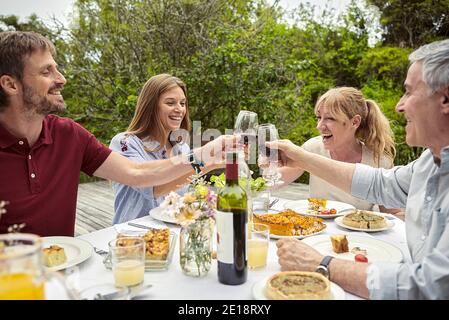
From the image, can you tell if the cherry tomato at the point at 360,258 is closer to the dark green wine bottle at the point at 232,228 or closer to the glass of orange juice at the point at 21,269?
the dark green wine bottle at the point at 232,228

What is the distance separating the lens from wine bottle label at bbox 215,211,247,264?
50.5 inches

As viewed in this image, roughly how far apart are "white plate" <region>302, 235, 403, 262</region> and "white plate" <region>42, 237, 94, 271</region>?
3.21 feet

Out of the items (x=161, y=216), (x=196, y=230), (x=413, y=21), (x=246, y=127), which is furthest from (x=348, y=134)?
(x=413, y=21)

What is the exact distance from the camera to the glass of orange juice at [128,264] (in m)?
1.32

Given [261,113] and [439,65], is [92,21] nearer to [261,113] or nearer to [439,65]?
[261,113]

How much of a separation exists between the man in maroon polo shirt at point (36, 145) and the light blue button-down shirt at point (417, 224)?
0.89 meters

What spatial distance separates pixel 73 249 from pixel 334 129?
7.12 feet

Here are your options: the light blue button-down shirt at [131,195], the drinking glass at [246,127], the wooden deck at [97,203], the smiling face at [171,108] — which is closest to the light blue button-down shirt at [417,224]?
the drinking glass at [246,127]

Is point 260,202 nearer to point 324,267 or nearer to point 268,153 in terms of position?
point 268,153

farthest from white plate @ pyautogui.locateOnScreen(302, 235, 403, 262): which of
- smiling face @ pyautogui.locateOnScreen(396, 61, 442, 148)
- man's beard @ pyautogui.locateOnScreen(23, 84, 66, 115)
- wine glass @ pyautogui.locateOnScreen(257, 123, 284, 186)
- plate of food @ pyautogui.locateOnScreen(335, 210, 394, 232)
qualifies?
man's beard @ pyautogui.locateOnScreen(23, 84, 66, 115)

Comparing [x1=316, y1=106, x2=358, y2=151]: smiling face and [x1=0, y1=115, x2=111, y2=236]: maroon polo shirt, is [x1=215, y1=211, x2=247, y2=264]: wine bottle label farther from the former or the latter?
[x1=316, y1=106, x2=358, y2=151]: smiling face

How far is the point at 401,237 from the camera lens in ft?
6.52

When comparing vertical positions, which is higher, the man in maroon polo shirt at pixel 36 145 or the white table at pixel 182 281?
the man in maroon polo shirt at pixel 36 145
